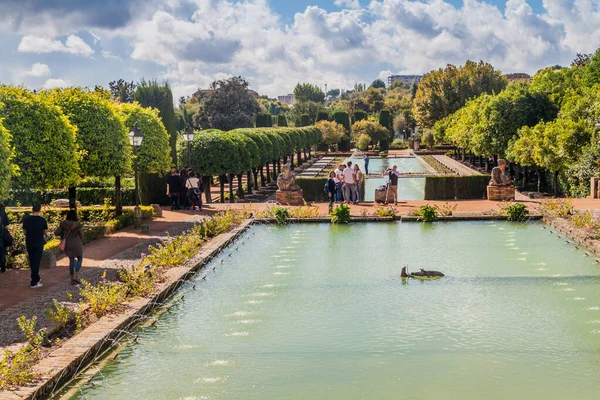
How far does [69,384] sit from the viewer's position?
8.21 metres

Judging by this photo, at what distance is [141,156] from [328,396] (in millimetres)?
16883

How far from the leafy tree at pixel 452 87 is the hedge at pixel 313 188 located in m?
41.3

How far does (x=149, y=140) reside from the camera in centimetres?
2362

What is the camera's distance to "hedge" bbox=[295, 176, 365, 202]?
90.7 ft

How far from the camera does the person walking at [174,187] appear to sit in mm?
23594

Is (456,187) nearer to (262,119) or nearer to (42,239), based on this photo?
(42,239)

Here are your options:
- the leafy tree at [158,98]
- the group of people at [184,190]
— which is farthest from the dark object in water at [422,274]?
the leafy tree at [158,98]

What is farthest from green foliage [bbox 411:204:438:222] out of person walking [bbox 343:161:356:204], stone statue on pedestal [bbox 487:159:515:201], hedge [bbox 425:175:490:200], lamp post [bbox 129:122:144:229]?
lamp post [bbox 129:122:144:229]

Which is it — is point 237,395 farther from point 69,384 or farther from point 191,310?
point 191,310

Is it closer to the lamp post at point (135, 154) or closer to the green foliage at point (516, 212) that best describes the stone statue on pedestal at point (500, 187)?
the green foliage at point (516, 212)

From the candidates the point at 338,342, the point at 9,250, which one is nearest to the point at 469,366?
the point at 338,342

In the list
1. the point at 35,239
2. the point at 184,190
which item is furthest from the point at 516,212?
the point at 35,239

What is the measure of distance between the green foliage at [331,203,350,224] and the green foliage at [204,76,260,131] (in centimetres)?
5606

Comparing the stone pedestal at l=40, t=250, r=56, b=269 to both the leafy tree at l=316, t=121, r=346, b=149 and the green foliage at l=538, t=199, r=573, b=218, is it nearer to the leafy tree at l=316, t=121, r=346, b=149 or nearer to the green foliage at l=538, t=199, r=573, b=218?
the green foliage at l=538, t=199, r=573, b=218
